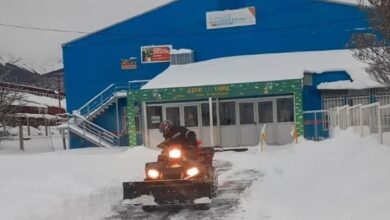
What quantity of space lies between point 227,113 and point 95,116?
8.98 meters

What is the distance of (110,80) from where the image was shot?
112 ft

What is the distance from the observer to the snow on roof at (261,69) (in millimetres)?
27141

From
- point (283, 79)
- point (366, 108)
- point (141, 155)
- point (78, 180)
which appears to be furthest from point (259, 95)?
point (78, 180)

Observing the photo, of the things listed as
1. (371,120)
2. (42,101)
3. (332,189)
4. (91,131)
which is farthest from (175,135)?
(42,101)

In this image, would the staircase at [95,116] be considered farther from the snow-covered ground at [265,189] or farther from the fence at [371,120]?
the fence at [371,120]

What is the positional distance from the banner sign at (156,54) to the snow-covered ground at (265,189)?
18.2 m

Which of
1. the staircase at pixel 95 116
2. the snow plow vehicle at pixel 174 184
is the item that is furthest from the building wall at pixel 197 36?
the snow plow vehicle at pixel 174 184

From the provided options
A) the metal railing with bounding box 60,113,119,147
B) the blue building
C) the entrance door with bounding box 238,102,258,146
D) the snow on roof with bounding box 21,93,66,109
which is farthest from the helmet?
the snow on roof with bounding box 21,93,66,109

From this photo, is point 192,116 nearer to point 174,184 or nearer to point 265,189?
point 265,189

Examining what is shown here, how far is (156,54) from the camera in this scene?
110 ft

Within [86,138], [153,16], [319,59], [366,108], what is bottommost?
[86,138]

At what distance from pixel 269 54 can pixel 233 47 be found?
2274 mm

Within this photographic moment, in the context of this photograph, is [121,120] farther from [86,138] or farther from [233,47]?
[233,47]

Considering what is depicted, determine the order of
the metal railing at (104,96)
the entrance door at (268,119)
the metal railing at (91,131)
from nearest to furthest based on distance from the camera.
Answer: the entrance door at (268,119)
the metal railing at (91,131)
the metal railing at (104,96)
